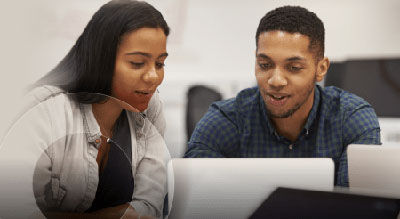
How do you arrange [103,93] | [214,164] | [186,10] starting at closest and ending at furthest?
[214,164]
[103,93]
[186,10]

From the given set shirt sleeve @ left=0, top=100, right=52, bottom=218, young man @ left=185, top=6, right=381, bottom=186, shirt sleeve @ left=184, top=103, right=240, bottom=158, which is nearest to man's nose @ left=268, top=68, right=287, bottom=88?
young man @ left=185, top=6, right=381, bottom=186

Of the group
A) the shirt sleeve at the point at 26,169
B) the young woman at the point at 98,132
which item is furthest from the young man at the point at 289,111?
the shirt sleeve at the point at 26,169

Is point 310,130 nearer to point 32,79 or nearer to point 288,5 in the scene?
point 288,5

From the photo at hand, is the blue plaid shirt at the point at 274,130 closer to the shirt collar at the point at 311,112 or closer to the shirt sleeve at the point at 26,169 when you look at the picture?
the shirt collar at the point at 311,112

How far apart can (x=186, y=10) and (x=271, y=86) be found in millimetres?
293

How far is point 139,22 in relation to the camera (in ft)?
2.57

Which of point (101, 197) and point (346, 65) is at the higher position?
point (346, 65)

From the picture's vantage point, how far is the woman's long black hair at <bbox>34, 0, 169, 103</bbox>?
2.53 feet

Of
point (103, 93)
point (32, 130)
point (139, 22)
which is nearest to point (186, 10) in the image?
point (139, 22)

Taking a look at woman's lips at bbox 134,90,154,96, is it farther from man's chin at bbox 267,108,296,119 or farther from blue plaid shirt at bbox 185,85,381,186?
man's chin at bbox 267,108,296,119

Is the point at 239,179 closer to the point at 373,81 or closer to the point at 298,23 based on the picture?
the point at 298,23

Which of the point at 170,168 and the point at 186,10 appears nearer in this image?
the point at 170,168

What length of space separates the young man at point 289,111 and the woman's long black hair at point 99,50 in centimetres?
22

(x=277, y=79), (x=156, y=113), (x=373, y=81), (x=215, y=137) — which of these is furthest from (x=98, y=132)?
(x=373, y=81)
